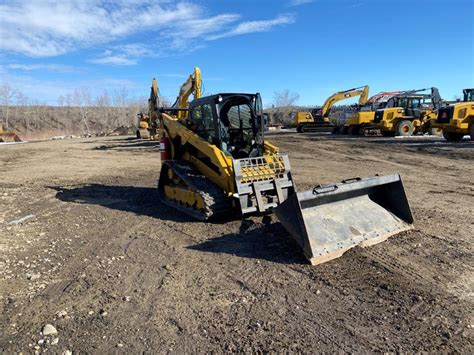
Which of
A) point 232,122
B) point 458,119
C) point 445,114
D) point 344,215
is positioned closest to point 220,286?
point 344,215

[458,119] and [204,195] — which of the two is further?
[458,119]

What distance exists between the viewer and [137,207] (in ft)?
26.8

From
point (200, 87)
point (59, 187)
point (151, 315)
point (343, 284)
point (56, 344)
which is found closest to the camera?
point (56, 344)

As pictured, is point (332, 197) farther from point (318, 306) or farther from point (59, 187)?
point (59, 187)

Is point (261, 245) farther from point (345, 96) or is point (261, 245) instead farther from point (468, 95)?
point (345, 96)

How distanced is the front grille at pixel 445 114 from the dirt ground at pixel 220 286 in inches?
468

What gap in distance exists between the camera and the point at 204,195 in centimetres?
661

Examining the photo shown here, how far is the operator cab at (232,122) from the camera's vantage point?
23.6 ft

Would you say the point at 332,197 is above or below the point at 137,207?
above

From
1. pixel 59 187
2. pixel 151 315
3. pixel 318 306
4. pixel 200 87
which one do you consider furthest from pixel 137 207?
pixel 200 87

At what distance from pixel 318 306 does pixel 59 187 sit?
900 centimetres

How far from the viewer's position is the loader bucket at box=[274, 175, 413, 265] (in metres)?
4.71

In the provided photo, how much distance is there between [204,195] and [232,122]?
1628 mm

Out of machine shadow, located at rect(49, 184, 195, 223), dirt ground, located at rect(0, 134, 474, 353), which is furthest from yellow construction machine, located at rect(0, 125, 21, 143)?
dirt ground, located at rect(0, 134, 474, 353)
